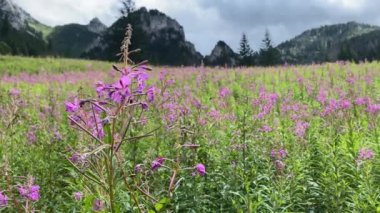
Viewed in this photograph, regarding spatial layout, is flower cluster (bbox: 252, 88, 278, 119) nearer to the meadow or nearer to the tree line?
the meadow

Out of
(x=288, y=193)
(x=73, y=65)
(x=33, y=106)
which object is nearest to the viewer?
(x=288, y=193)

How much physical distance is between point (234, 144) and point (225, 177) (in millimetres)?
488

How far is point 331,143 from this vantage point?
543 cm

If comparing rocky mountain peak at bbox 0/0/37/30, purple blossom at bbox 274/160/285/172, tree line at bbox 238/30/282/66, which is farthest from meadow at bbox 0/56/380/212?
rocky mountain peak at bbox 0/0/37/30

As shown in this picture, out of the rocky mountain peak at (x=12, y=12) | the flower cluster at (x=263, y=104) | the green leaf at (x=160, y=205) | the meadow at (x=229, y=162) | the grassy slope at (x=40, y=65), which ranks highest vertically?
the rocky mountain peak at (x=12, y=12)

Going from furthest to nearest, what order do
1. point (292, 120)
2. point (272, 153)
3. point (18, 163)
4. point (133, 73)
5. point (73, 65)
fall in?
1. point (73, 65)
2. point (292, 120)
3. point (18, 163)
4. point (272, 153)
5. point (133, 73)

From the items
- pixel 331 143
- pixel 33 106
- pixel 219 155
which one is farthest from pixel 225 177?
pixel 33 106

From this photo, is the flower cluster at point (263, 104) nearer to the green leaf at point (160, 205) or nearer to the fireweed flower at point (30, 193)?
the fireweed flower at point (30, 193)

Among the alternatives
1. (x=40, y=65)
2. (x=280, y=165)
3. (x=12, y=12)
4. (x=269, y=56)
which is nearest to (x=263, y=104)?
(x=280, y=165)

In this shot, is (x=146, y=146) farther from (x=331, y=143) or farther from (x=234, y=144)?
(x=331, y=143)

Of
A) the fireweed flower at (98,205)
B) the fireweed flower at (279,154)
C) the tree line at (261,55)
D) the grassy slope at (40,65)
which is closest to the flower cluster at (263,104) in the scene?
the fireweed flower at (279,154)

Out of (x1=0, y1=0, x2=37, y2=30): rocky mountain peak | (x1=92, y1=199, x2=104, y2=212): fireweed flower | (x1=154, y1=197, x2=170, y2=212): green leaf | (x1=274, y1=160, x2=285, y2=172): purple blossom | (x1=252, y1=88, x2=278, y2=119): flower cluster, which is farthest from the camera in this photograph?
(x1=0, y1=0, x2=37, y2=30): rocky mountain peak

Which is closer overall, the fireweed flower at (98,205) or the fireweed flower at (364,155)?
the fireweed flower at (98,205)

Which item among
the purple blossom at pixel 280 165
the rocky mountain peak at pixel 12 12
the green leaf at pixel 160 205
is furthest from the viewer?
the rocky mountain peak at pixel 12 12
